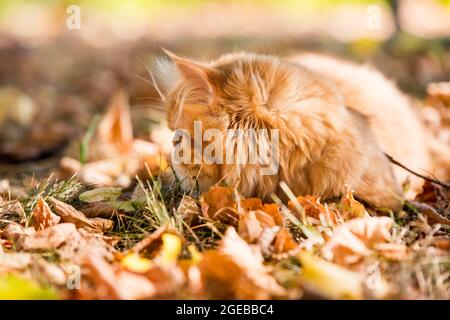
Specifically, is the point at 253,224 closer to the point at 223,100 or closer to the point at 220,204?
the point at 220,204

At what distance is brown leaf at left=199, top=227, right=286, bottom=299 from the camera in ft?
5.50

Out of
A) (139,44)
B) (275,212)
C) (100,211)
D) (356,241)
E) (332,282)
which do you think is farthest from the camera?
(139,44)

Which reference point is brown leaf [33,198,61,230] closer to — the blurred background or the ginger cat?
the ginger cat

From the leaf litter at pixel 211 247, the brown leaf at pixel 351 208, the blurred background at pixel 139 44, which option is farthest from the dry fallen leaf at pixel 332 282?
the blurred background at pixel 139 44

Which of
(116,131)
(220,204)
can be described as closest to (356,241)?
(220,204)

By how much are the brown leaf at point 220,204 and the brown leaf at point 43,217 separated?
0.61 metres

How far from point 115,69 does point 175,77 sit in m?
4.36

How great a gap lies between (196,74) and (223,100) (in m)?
0.15

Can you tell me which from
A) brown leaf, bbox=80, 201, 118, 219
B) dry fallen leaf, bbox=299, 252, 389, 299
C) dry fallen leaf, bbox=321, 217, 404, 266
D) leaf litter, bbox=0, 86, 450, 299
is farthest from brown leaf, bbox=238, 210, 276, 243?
brown leaf, bbox=80, 201, 118, 219

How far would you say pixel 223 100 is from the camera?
7.45ft

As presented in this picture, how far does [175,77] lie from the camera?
2.39 meters

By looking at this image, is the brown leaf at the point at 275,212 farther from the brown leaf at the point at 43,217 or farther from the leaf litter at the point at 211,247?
the brown leaf at the point at 43,217

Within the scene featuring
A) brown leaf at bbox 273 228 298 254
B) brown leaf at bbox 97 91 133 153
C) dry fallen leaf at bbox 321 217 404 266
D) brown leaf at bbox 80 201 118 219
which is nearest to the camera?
dry fallen leaf at bbox 321 217 404 266

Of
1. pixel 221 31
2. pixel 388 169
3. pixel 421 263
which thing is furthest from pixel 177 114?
pixel 221 31
